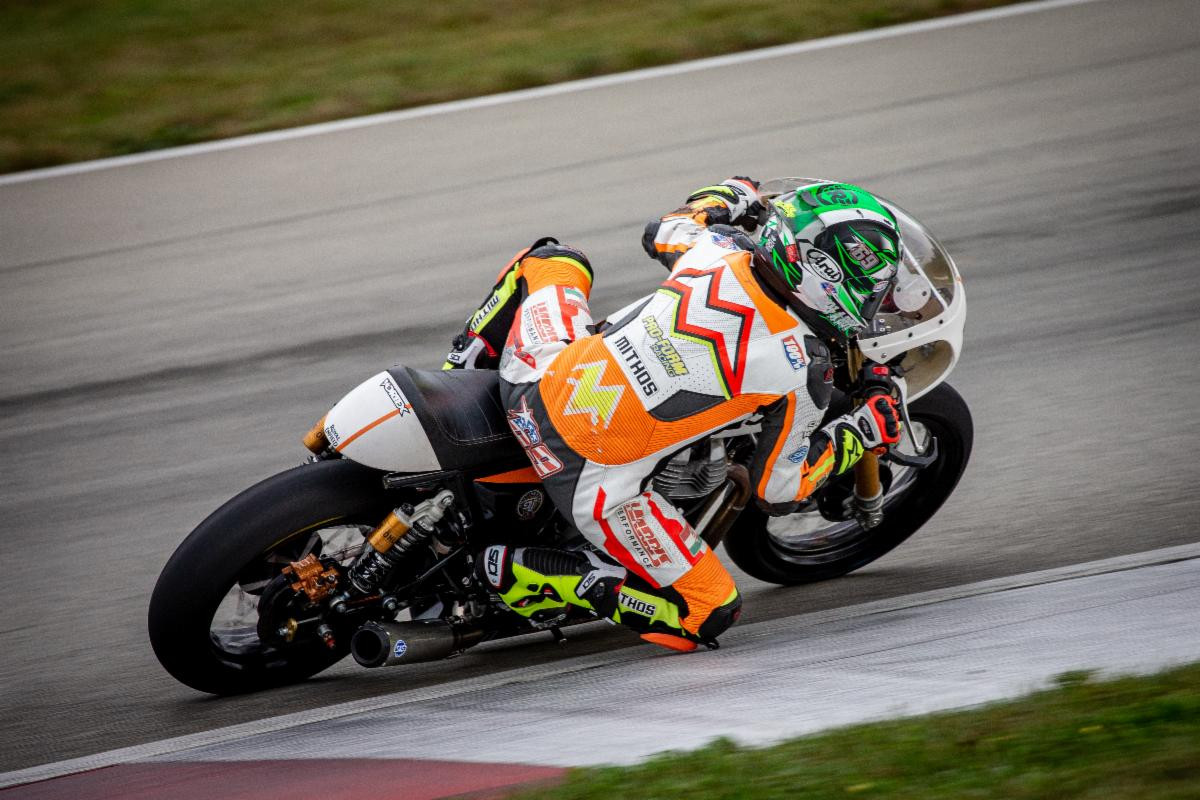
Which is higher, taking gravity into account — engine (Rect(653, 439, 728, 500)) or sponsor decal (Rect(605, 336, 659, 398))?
sponsor decal (Rect(605, 336, 659, 398))

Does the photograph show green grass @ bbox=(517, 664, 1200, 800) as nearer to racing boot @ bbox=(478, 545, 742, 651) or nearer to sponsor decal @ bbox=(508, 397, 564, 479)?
racing boot @ bbox=(478, 545, 742, 651)

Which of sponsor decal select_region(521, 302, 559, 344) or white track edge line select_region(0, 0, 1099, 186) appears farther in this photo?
white track edge line select_region(0, 0, 1099, 186)

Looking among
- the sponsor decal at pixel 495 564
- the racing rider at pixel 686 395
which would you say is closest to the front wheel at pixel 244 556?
the sponsor decal at pixel 495 564

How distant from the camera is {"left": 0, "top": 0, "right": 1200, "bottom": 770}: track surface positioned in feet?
16.9

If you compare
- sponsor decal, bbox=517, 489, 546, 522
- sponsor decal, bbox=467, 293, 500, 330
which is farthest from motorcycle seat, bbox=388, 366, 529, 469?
sponsor decal, bbox=467, 293, 500, 330

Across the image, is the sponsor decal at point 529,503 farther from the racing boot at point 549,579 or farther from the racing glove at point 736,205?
the racing glove at point 736,205

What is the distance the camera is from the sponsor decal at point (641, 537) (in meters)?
4.15

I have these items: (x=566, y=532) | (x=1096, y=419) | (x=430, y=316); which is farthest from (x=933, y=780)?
(x=430, y=316)

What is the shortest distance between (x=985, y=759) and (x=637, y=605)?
1372mm

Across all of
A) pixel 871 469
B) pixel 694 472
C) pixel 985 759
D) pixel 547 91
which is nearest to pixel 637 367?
pixel 694 472

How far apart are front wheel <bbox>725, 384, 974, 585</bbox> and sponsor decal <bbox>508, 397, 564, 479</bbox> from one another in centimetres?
92

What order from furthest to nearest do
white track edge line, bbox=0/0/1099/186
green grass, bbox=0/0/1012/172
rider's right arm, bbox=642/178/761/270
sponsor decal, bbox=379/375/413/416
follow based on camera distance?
1. green grass, bbox=0/0/1012/172
2. white track edge line, bbox=0/0/1099/186
3. rider's right arm, bbox=642/178/761/270
4. sponsor decal, bbox=379/375/413/416

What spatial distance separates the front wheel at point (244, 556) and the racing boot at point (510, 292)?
70cm

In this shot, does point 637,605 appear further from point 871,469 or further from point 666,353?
point 871,469
